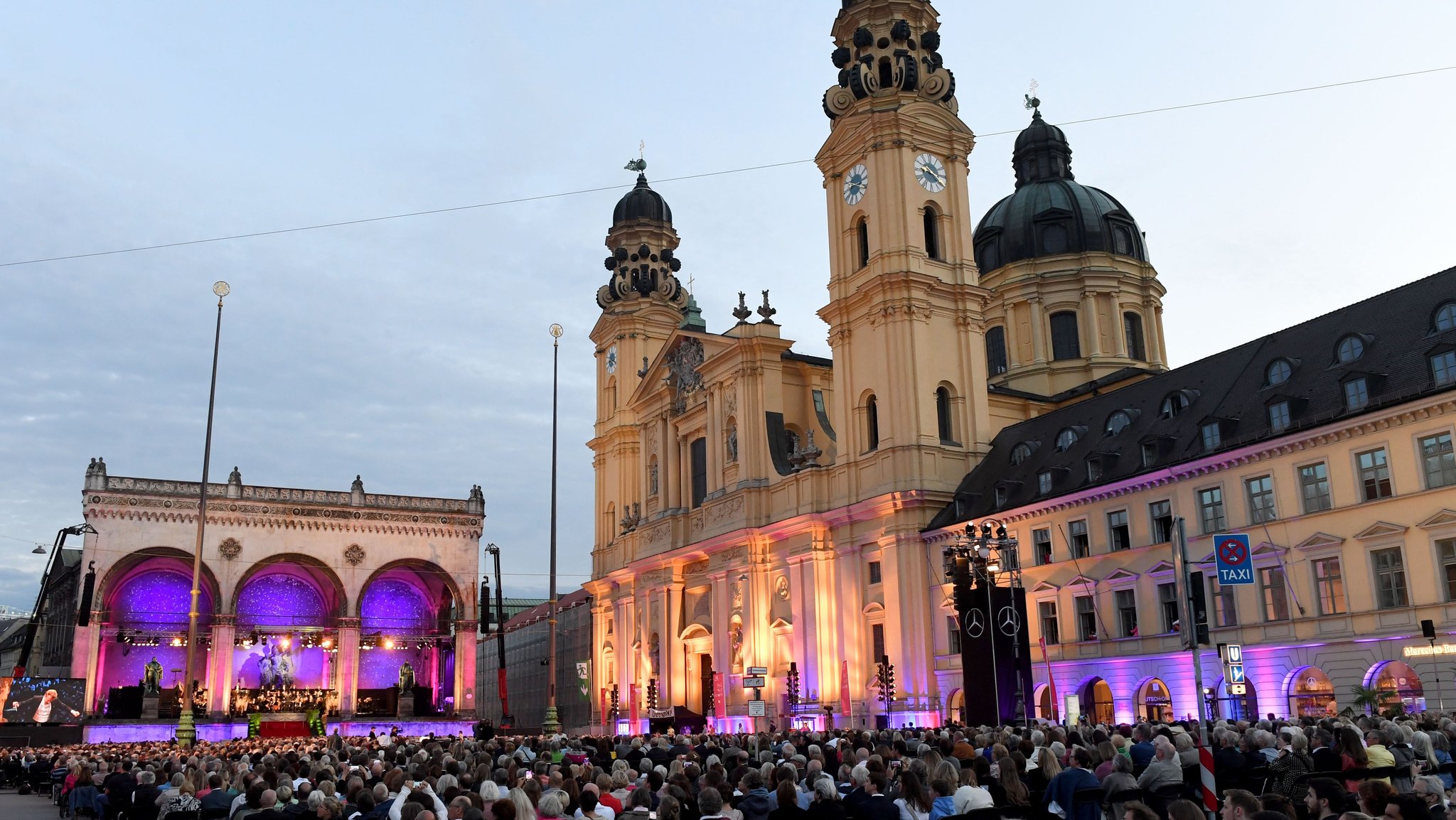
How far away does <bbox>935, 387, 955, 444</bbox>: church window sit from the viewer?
168ft

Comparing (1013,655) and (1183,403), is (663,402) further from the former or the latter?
(1013,655)

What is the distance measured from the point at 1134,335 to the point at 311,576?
49258 millimetres

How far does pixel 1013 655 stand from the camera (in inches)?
1320

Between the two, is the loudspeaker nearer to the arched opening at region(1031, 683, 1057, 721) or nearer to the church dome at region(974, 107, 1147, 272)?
the arched opening at region(1031, 683, 1057, 721)

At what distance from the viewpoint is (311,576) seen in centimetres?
7206

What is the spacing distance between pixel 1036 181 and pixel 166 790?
6199 centimetres

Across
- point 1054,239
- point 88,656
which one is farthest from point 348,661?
point 1054,239

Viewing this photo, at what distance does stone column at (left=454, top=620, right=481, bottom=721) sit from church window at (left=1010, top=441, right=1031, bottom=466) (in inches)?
1404

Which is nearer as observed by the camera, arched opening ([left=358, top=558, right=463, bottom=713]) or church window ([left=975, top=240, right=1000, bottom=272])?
church window ([left=975, top=240, right=1000, bottom=272])

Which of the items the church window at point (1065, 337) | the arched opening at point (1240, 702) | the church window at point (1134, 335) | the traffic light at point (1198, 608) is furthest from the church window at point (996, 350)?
the traffic light at point (1198, 608)

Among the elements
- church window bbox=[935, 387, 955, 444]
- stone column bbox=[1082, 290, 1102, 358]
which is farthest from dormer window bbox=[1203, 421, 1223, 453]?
stone column bbox=[1082, 290, 1102, 358]

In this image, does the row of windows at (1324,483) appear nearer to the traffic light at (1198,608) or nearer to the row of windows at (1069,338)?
the traffic light at (1198,608)

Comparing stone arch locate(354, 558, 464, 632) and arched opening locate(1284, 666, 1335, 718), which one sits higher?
stone arch locate(354, 558, 464, 632)

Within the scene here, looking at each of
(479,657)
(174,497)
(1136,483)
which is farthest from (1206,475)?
(479,657)
